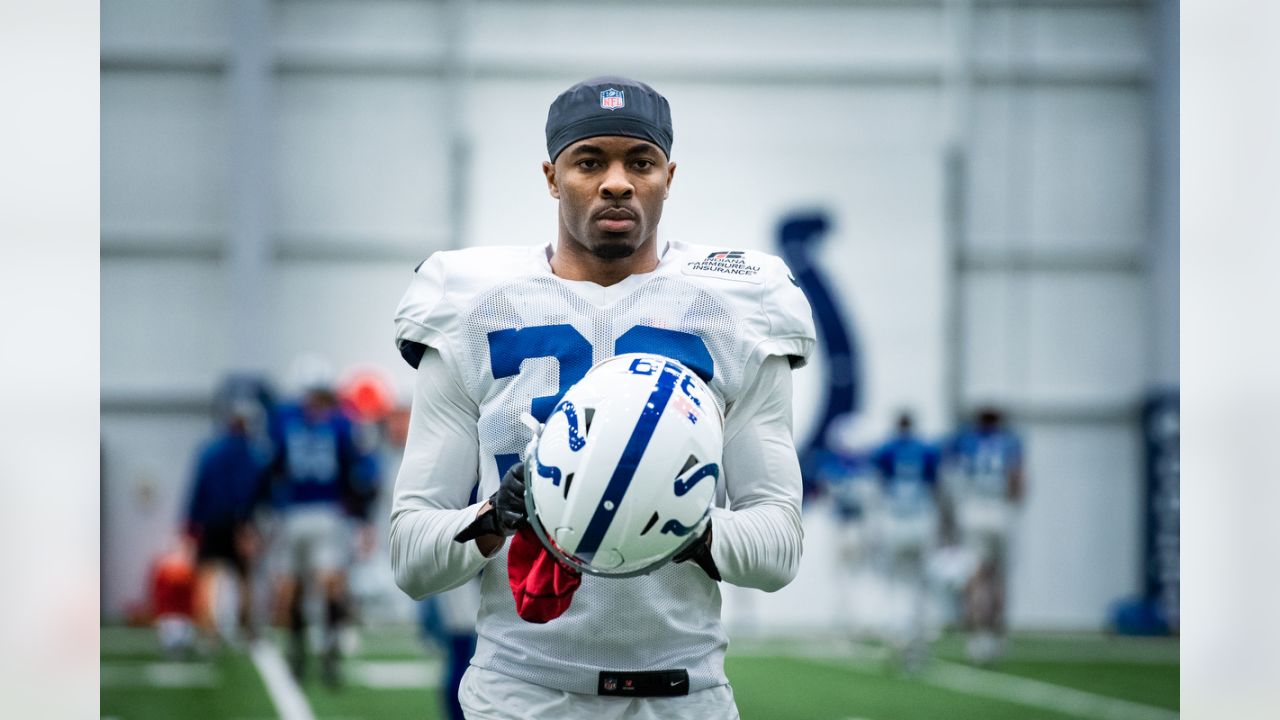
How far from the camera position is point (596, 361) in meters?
2.27

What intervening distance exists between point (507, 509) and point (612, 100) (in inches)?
24.8

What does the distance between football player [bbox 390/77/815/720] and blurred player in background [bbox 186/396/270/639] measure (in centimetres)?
750

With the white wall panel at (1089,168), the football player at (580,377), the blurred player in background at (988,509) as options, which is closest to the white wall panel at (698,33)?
the white wall panel at (1089,168)

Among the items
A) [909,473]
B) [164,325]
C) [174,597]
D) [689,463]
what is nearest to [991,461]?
[909,473]

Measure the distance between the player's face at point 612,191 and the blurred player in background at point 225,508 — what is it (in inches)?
299

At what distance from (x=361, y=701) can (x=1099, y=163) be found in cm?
930

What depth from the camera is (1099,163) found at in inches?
558

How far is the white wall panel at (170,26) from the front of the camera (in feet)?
44.7

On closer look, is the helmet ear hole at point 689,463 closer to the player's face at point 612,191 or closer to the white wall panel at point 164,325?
the player's face at point 612,191

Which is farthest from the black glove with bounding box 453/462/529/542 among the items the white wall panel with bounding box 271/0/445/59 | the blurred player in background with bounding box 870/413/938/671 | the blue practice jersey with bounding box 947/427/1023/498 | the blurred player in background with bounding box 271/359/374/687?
the white wall panel with bounding box 271/0/445/59

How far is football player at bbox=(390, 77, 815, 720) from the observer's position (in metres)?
2.21

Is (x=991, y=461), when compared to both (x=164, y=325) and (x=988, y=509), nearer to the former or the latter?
(x=988, y=509)

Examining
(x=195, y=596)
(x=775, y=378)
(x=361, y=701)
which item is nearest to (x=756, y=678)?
(x=361, y=701)
